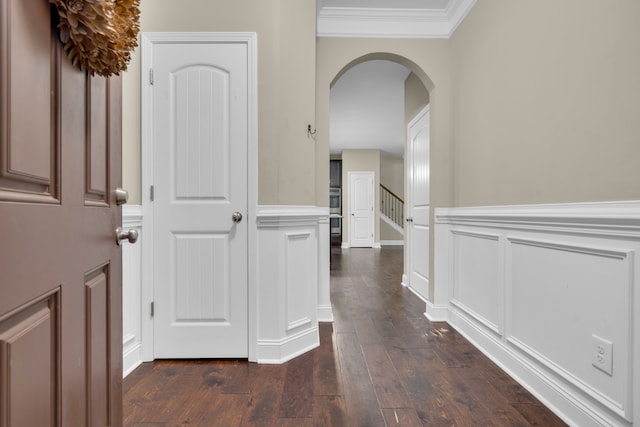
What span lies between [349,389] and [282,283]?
692 millimetres

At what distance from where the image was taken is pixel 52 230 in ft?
1.98

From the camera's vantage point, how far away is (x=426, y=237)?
3256 mm

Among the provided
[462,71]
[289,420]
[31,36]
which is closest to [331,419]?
[289,420]

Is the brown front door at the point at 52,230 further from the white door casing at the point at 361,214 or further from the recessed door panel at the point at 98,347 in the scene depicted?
the white door casing at the point at 361,214

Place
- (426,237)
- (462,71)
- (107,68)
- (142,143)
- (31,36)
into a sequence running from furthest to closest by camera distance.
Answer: (426,237), (462,71), (142,143), (107,68), (31,36)

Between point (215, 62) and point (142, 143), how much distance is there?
25.7 inches

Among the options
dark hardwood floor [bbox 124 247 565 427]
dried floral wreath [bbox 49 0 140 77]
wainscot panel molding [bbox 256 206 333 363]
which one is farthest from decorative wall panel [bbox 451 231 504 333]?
dried floral wreath [bbox 49 0 140 77]

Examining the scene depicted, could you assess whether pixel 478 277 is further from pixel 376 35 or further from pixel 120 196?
pixel 120 196

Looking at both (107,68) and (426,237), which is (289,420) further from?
(426,237)

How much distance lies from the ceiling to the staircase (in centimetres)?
210

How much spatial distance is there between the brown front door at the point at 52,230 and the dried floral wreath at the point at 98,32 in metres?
0.02

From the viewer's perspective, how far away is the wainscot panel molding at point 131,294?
183 cm

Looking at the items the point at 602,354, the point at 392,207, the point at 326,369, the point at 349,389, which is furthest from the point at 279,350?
the point at 392,207

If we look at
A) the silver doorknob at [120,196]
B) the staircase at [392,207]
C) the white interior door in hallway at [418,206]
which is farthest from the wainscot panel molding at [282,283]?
the staircase at [392,207]
